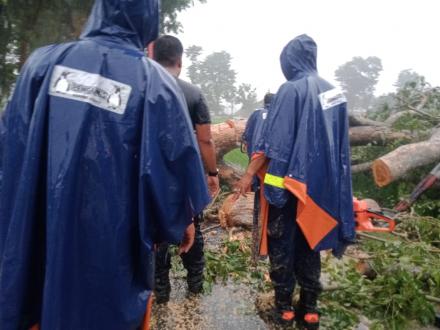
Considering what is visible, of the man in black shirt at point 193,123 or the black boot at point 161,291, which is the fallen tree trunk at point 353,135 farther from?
the black boot at point 161,291

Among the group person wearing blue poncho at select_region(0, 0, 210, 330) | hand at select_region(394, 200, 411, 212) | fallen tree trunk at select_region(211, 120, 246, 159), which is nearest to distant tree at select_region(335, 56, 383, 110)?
fallen tree trunk at select_region(211, 120, 246, 159)

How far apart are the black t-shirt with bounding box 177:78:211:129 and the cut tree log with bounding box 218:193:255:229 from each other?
2.35 meters

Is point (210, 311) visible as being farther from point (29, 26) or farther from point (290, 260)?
point (29, 26)

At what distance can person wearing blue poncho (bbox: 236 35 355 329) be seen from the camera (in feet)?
8.61

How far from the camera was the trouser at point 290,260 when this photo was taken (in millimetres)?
2764

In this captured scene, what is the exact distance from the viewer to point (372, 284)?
351 cm

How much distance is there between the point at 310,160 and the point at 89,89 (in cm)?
157

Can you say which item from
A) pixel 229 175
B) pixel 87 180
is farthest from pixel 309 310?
pixel 229 175

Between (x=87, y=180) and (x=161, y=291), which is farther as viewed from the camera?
(x=161, y=291)

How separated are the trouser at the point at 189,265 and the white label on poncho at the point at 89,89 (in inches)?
68.4

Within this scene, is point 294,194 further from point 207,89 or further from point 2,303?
point 207,89

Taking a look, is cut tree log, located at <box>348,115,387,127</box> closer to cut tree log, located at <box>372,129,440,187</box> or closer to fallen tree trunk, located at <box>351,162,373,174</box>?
fallen tree trunk, located at <box>351,162,373,174</box>

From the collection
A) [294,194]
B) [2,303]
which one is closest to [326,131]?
[294,194]

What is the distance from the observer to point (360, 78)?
3206 inches
